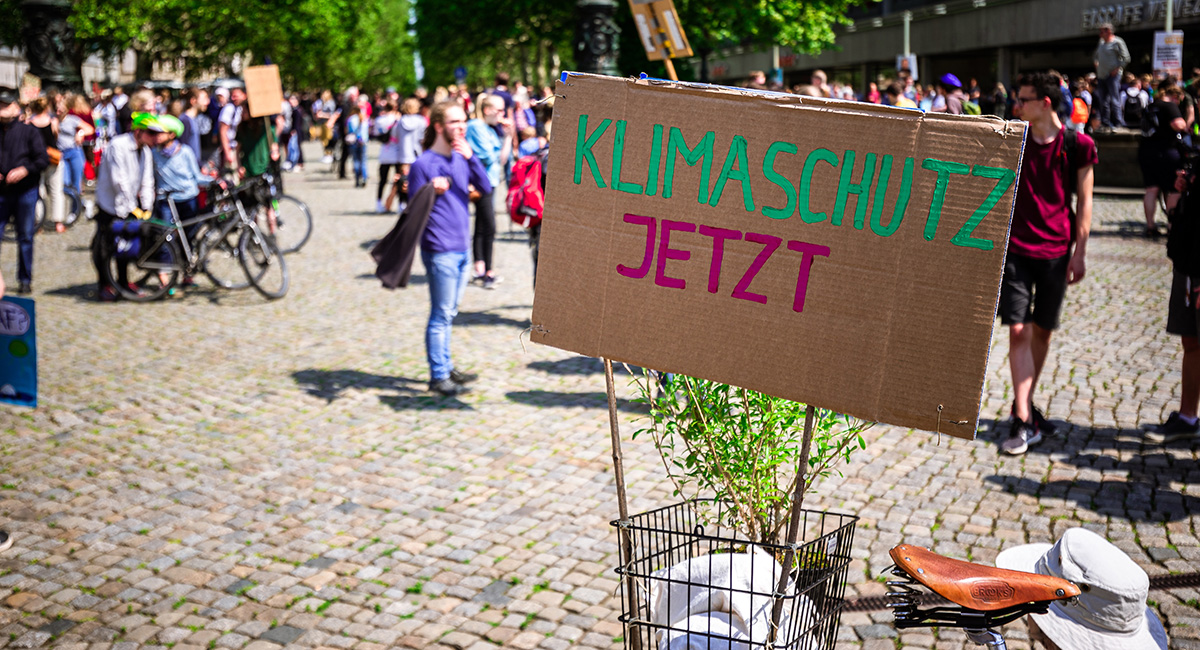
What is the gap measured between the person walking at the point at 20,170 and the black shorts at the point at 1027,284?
9.85 meters

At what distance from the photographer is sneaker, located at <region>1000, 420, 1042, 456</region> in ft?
18.9

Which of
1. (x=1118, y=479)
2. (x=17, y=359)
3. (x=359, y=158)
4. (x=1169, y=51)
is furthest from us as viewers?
(x=359, y=158)

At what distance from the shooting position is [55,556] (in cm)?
471

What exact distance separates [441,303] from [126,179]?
16.2 ft

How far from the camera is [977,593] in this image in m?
2.45

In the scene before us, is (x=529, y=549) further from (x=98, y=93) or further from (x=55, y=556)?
(x=98, y=93)

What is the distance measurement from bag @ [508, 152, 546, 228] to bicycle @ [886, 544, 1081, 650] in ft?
20.1

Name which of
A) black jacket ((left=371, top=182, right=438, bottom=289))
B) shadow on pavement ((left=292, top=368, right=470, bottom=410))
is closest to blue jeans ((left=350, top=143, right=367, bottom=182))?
shadow on pavement ((left=292, top=368, right=470, bottom=410))

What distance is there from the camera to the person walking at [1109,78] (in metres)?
19.8

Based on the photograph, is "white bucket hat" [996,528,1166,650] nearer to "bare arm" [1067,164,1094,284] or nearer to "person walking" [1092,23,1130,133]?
"bare arm" [1067,164,1094,284]

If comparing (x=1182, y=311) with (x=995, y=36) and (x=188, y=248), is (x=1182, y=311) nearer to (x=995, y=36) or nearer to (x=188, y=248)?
(x=188, y=248)

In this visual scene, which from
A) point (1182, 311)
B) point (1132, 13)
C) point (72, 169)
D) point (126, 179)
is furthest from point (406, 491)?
point (1132, 13)

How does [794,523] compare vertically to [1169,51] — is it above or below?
below

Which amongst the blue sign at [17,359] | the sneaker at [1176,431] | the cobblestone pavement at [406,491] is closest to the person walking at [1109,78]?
the cobblestone pavement at [406,491]
